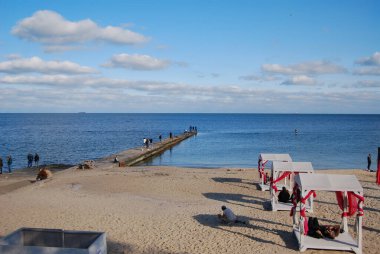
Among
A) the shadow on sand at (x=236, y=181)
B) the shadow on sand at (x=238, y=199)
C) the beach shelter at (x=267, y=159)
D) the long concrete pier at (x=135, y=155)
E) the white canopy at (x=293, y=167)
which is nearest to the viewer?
the white canopy at (x=293, y=167)

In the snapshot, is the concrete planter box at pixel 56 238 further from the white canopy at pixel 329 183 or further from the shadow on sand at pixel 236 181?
the shadow on sand at pixel 236 181

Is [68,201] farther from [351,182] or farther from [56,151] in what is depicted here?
[56,151]

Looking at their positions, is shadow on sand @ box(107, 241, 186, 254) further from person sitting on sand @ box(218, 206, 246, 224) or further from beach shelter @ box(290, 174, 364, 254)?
beach shelter @ box(290, 174, 364, 254)

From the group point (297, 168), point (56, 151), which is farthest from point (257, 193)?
point (56, 151)

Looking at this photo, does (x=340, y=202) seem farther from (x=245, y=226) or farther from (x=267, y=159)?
(x=267, y=159)

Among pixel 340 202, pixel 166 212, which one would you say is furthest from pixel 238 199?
pixel 340 202

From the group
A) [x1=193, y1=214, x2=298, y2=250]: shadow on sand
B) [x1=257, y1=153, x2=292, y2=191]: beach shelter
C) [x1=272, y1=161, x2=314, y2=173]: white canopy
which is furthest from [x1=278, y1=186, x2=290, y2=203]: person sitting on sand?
[x1=257, y1=153, x2=292, y2=191]: beach shelter

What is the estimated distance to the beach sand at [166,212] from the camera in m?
11.6

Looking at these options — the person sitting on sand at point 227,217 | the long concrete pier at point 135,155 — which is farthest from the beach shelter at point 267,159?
the long concrete pier at point 135,155

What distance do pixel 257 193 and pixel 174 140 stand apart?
40.0 m

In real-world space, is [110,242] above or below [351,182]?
below

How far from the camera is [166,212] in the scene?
49.4 feet

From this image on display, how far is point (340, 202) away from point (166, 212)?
6.46m

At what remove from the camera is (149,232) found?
1258 centimetres
